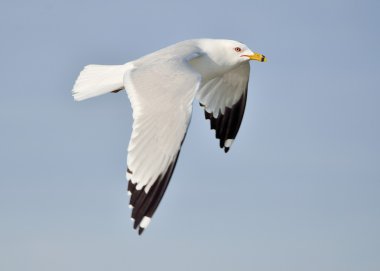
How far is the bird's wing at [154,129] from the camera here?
6.57m

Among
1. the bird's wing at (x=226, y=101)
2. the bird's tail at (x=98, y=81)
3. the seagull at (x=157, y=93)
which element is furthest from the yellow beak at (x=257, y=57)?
the bird's tail at (x=98, y=81)

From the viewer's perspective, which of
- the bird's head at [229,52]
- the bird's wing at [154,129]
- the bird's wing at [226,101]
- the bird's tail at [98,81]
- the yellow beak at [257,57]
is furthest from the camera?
the bird's wing at [226,101]

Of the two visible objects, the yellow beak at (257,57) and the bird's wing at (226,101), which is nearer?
the yellow beak at (257,57)

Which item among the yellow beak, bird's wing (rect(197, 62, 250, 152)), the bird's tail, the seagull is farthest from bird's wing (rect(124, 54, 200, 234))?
bird's wing (rect(197, 62, 250, 152))

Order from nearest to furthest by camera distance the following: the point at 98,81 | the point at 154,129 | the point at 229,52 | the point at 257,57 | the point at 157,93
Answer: the point at 154,129 → the point at 157,93 → the point at 98,81 → the point at 229,52 → the point at 257,57

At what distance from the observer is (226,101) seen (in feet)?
31.5

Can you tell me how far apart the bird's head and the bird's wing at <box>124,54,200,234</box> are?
1.04m

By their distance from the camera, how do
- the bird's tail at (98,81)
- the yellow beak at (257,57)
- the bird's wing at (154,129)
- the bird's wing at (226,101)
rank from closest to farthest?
the bird's wing at (154,129), the bird's tail at (98,81), the yellow beak at (257,57), the bird's wing at (226,101)

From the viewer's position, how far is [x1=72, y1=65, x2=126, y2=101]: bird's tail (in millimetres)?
7809

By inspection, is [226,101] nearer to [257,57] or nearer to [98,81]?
[257,57]

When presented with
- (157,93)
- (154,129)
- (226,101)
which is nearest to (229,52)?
(226,101)

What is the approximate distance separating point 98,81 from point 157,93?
114 cm

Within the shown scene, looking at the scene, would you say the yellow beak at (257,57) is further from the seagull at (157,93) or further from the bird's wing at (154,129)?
the bird's wing at (154,129)

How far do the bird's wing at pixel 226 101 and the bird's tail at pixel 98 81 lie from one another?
4.42 feet
